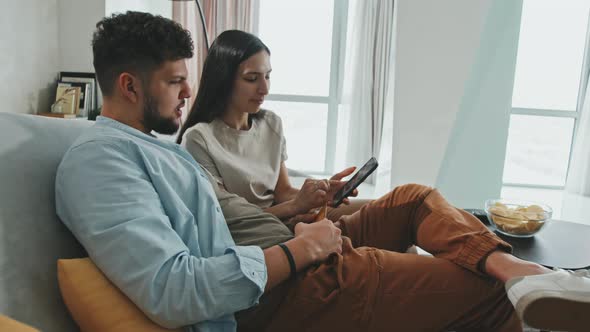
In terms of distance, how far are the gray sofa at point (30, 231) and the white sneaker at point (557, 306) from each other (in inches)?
34.3

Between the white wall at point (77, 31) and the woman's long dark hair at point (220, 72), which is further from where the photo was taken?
the white wall at point (77, 31)

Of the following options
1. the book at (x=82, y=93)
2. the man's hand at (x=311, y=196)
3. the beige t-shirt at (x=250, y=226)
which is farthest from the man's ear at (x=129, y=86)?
the book at (x=82, y=93)

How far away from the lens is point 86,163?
0.89 metres

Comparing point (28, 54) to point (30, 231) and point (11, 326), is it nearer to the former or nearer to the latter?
point (30, 231)

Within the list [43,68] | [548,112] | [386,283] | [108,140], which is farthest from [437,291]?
[548,112]

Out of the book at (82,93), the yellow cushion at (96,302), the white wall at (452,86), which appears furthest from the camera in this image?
A: the book at (82,93)

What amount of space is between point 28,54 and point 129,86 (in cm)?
241

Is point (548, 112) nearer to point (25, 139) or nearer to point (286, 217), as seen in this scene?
point (286, 217)

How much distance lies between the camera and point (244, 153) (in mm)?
1642

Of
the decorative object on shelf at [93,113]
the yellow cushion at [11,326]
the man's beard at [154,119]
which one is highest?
the man's beard at [154,119]

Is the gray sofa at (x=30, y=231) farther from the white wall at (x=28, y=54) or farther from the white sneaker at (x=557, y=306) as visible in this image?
the white wall at (x=28, y=54)

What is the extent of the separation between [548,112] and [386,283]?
4.20 meters

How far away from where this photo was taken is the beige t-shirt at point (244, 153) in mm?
1511

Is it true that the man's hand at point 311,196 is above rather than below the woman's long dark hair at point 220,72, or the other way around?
below
